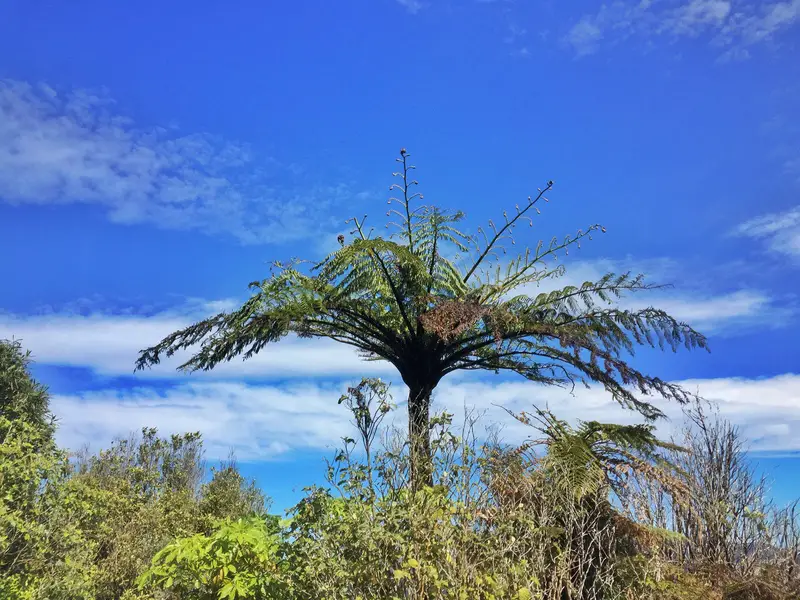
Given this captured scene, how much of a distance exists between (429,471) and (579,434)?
9.09 ft

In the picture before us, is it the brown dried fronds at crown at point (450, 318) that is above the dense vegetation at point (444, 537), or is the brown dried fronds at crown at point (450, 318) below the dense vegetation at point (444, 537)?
above

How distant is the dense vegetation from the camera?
457 cm

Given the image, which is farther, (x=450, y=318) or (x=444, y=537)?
(x=450, y=318)

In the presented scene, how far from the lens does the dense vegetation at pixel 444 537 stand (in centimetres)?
457

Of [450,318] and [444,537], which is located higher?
[450,318]

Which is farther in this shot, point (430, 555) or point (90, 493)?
point (90, 493)

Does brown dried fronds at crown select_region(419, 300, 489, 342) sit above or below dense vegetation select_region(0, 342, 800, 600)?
above

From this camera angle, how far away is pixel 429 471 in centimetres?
538

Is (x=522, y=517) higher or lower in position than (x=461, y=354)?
lower

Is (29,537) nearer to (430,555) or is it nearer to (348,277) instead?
(430,555)

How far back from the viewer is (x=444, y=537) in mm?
4562

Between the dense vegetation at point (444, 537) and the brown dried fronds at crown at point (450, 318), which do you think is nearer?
the dense vegetation at point (444, 537)

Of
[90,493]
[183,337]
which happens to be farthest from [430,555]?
[183,337]

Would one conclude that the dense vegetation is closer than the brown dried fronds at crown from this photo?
Yes
